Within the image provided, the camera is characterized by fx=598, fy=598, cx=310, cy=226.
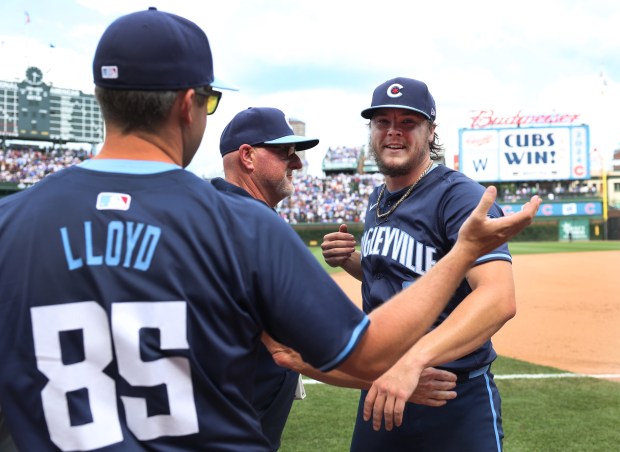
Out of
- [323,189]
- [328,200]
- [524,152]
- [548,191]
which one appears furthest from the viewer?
[323,189]

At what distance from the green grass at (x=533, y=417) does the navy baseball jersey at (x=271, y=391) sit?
2802mm

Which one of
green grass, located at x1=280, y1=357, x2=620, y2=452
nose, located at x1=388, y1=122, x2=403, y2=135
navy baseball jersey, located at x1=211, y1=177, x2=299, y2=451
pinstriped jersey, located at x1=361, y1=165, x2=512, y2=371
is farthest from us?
green grass, located at x1=280, y1=357, x2=620, y2=452

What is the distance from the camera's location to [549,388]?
6.59 meters

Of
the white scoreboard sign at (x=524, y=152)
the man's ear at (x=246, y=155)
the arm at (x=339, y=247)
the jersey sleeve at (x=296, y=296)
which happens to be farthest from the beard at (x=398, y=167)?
the white scoreboard sign at (x=524, y=152)

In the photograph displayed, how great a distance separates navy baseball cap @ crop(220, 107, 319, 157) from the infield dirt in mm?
6364

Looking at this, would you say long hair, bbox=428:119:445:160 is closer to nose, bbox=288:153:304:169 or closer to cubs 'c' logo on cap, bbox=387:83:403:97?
cubs 'c' logo on cap, bbox=387:83:403:97

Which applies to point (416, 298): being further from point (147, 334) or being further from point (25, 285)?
point (25, 285)

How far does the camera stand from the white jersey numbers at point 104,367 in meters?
1.29

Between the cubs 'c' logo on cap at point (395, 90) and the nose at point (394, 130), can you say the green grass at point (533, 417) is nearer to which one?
the nose at point (394, 130)

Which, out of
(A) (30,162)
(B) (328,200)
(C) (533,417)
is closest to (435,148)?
(C) (533,417)

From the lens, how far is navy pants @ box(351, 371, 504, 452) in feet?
8.39

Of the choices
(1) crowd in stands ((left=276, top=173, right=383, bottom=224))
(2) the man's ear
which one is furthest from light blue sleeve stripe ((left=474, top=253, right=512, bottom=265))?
(1) crowd in stands ((left=276, top=173, right=383, bottom=224))

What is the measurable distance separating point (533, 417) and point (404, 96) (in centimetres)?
396

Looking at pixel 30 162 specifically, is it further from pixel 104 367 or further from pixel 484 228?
pixel 484 228
